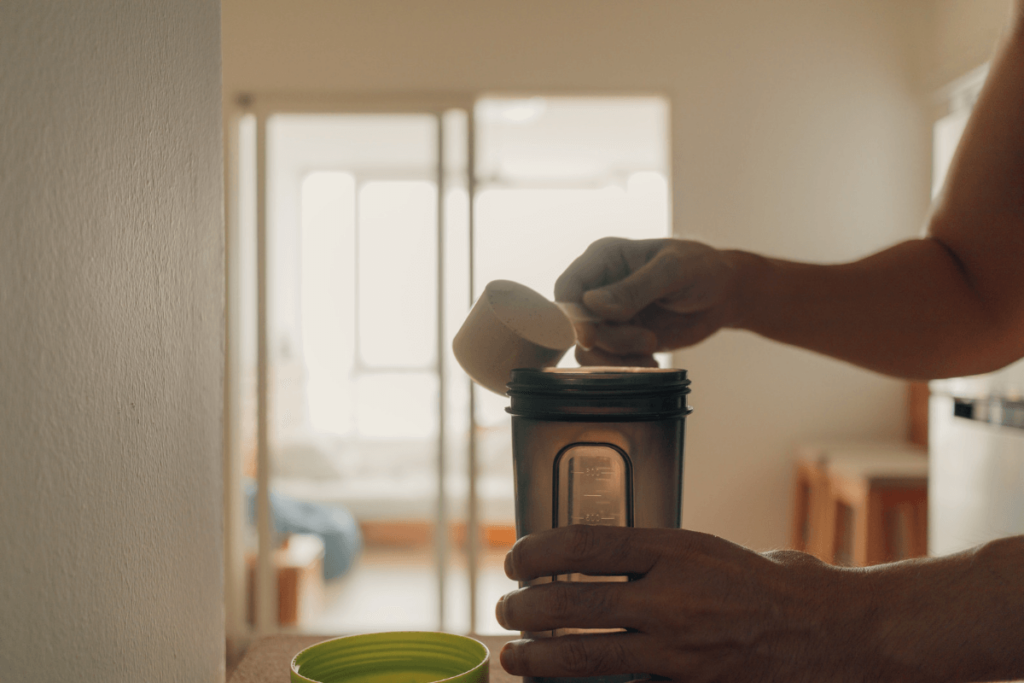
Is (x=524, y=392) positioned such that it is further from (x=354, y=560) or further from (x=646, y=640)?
(x=354, y=560)

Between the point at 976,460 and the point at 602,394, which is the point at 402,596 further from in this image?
the point at 602,394

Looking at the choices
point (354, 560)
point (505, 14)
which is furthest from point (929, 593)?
point (354, 560)

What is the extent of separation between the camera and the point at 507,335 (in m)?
0.59

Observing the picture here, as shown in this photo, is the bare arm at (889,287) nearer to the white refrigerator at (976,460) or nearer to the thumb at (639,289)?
the thumb at (639,289)

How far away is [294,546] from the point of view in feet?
10.0

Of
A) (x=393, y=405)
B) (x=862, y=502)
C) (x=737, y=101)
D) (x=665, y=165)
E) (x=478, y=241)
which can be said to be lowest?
(x=862, y=502)

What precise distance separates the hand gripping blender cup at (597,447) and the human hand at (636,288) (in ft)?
1.03

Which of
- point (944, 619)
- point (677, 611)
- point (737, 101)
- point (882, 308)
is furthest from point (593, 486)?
point (737, 101)

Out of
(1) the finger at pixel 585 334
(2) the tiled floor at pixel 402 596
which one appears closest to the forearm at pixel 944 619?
(1) the finger at pixel 585 334

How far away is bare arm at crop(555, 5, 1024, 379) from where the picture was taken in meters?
0.84

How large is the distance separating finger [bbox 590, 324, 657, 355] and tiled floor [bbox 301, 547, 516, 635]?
203cm

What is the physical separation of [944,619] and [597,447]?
0.22 metres

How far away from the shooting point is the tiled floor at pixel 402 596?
2965 mm

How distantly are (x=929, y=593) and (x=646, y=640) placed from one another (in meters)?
0.17
